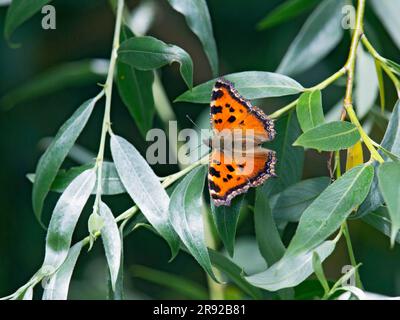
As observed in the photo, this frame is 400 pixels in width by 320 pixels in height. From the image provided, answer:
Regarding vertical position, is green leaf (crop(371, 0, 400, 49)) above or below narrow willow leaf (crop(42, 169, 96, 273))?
above

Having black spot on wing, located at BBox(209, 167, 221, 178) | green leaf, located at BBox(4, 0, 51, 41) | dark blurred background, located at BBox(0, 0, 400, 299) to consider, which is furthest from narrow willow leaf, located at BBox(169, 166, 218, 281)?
dark blurred background, located at BBox(0, 0, 400, 299)

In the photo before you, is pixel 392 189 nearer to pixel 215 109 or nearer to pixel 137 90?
pixel 215 109

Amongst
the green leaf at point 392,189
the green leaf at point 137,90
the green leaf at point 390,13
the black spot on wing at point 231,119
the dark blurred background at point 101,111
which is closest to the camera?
the green leaf at point 392,189

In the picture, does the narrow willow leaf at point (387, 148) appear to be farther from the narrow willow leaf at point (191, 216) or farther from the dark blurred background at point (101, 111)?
the dark blurred background at point (101, 111)

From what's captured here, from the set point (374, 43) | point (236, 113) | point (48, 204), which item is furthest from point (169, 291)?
point (236, 113)

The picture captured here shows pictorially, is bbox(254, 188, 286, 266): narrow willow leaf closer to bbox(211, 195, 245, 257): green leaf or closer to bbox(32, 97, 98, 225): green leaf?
bbox(211, 195, 245, 257): green leaf

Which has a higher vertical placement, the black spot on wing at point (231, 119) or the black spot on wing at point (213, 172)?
the black spot on wing at point (231, 119)

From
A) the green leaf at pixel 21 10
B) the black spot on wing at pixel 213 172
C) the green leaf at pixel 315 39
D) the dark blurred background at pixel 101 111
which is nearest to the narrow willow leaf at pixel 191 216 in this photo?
the black spot on wing at pixel 213 172
